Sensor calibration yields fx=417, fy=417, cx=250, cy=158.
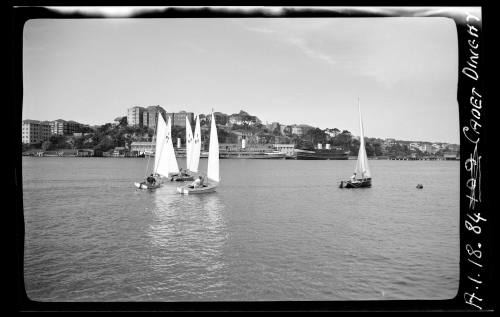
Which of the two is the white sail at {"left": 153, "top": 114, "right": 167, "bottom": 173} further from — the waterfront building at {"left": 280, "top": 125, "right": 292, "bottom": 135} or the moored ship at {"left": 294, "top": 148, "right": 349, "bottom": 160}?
the moored ship at {"left": 294, "top": 148, "right": 349, "bottom": 160}

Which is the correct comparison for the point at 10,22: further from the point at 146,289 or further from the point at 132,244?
the point at 132,244

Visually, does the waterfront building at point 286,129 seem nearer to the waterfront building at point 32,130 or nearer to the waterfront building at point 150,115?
the waterfront building at point 150,115

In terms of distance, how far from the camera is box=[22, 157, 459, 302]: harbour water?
5.41 meters

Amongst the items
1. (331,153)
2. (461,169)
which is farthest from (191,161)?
(461,169)

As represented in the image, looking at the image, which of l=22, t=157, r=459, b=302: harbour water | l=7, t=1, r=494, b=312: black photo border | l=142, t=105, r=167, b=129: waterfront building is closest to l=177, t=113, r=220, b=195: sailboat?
l=22, t=157, r=459, b=302: harbour water

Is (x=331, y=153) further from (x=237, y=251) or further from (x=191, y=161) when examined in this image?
(x=237, y=251)

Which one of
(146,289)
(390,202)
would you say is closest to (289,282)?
(146,289)

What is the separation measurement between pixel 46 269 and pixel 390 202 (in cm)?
1333

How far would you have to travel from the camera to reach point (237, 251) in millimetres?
7613

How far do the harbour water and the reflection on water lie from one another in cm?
2

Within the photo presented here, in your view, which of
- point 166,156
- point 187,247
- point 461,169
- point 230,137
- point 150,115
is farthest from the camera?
point 230,137

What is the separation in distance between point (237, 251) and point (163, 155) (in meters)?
11.7

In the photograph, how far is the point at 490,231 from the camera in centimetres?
263
